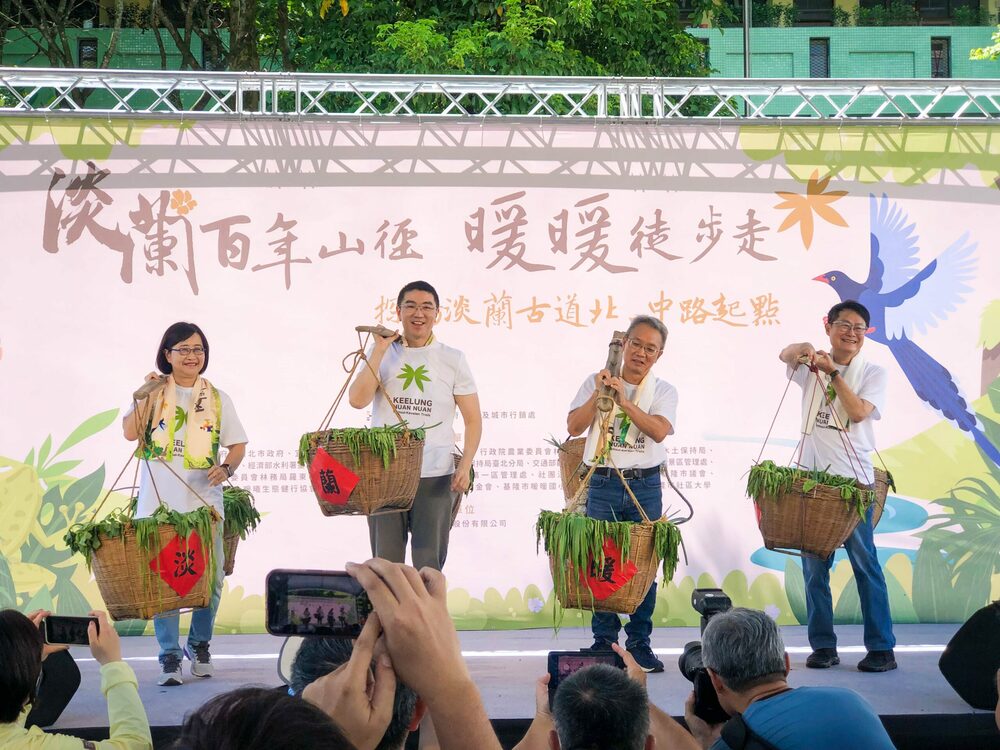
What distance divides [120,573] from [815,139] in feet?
11.3

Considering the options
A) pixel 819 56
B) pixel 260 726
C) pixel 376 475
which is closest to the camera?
pixel 260 726

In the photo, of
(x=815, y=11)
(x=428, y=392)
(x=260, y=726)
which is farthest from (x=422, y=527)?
(x=815, y=11)

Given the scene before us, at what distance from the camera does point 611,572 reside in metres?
3.84

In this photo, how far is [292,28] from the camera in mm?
12633

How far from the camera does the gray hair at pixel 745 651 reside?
7.60 feet

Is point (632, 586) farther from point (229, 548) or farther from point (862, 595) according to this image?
point (229, 548)

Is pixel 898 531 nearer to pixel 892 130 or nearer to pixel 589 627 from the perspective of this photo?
pixel 589 627

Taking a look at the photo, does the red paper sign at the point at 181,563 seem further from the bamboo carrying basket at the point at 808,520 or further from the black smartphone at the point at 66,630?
the bamboo carrying basket at the point at 808,520

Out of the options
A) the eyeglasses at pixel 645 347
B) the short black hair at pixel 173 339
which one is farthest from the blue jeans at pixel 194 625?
the eyeglasses at pixel 645 347

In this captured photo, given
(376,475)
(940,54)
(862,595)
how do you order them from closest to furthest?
1. (376,475)
2. (862,595)
3. (940,54)

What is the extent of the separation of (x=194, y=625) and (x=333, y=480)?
901 millimetres

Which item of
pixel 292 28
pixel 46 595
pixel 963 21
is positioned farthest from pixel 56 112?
pixel 963 21

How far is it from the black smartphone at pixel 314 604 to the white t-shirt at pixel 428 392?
9.48 ft

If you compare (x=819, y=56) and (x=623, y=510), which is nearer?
(x=623, y=510)
